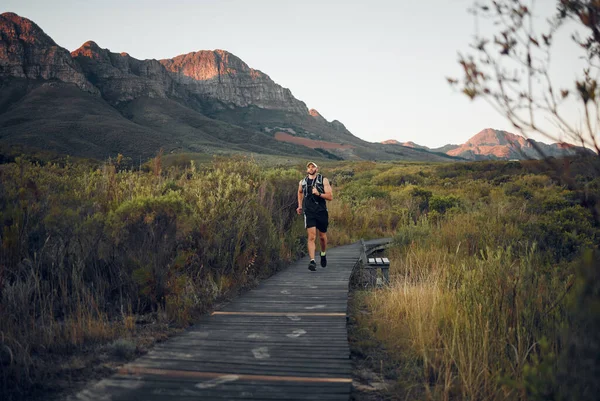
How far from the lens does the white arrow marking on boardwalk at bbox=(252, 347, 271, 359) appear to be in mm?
4206

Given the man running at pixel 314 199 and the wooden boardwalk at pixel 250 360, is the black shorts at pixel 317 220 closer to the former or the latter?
the man running at pixel 314 199

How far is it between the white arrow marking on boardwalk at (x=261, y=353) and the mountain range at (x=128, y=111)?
5607cm

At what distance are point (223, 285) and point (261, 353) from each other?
8.92 feet

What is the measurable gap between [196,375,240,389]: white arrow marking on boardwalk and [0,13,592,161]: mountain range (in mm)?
56561

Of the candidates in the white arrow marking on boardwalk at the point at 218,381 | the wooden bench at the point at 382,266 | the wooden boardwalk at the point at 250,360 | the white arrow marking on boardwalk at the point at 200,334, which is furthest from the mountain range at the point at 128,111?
the white arrow marking on boardwalk at the point at 218,381

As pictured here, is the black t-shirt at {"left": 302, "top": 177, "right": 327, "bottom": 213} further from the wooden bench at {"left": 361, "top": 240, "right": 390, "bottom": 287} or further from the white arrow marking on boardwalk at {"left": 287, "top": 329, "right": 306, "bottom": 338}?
the white arrow marking on boardwalk at {"left": 287, "top": 329, "right": 306, "bottom": 338}

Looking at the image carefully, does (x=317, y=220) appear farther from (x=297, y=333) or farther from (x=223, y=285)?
(x=297, y=333)

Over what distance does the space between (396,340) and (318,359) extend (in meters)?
1.38

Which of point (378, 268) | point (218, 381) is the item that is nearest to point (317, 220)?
point (378, 268)

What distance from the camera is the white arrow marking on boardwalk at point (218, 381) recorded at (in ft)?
11.5

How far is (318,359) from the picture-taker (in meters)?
4.18

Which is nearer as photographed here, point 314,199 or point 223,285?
point 223,285

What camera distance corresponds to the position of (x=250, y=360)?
409cm

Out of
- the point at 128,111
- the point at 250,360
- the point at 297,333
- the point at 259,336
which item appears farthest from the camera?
the point at 128,111
